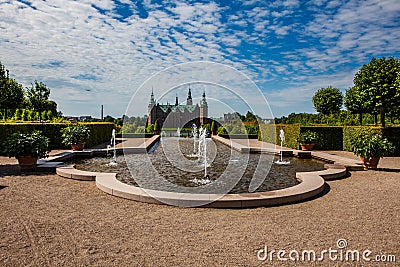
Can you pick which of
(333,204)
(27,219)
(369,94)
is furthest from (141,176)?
(369,94)

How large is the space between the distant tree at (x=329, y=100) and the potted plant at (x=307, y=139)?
15878mm

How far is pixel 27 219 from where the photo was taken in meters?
4.75

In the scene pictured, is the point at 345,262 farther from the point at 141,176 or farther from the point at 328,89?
the point at 328,89

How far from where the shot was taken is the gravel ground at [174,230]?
3.51 meters

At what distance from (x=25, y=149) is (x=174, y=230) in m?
6.48

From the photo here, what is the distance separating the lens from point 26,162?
8.95 m

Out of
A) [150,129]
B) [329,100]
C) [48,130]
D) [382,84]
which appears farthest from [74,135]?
[329,100]

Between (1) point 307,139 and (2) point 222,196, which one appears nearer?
(2) point 222,196

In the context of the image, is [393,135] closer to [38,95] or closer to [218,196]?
[218,196]

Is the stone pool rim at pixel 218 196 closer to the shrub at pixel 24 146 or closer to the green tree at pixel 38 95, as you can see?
the shrub at pixel 24 146

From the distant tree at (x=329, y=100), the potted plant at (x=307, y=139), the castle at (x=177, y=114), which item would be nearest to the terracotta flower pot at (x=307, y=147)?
the potted plant at (x=307, y=139)

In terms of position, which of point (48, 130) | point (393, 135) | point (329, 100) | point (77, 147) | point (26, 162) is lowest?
point (26, 162)

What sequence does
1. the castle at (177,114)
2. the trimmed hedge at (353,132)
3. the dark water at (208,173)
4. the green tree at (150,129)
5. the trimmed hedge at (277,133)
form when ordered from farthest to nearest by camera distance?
the castle at (177,114) → the green tree at (150,129) → the trimmed hedge at (277,133) → the trimmed hedge at (353,132) → the dark water at (208,173)

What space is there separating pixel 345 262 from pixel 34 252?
11.7 feet
